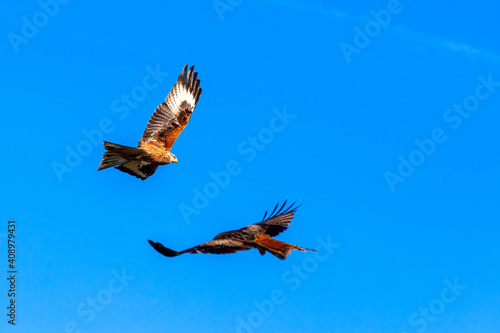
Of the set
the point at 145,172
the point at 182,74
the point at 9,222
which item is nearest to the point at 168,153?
the point at 145,172

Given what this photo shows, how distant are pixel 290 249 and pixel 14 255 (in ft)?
25.7

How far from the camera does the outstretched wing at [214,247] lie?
1289cm

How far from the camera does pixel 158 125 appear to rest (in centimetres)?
1933

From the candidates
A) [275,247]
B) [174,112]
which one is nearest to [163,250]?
[275,247]

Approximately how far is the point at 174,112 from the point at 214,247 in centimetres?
639

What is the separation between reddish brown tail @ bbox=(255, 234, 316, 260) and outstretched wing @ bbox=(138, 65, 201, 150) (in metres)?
4.64

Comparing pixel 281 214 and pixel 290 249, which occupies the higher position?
pixel 281 214

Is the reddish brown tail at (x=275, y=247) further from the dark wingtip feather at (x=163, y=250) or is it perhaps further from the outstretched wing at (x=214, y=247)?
the dark wingtip feather at (x=163, y=250)

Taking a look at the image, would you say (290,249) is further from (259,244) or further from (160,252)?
(160,252)

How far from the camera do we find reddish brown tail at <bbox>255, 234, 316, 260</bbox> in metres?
14.2

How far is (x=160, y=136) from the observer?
18922 millimetres

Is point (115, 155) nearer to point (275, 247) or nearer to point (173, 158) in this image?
point (173, 158)

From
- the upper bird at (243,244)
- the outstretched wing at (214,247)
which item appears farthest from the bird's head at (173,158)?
the outstretched wing at (214,247)

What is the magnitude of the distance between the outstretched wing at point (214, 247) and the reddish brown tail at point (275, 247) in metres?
0.25
